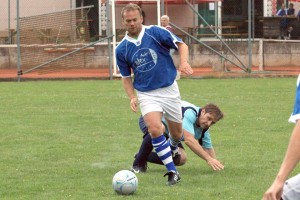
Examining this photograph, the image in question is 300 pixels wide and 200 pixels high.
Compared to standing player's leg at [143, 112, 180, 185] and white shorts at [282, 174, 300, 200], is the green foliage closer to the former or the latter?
standing player's leg at [143, 112, 180, 185]

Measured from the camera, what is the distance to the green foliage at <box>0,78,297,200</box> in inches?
331

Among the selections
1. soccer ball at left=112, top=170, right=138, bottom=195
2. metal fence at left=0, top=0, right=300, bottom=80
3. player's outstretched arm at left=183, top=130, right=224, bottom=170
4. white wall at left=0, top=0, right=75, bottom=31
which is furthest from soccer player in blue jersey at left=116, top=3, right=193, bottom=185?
white wall at left=0, top=0, right=75, bottom=31

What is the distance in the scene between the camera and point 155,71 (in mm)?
8781

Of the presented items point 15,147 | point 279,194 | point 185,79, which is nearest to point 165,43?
point 15,147

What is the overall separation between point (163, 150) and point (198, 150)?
1.59ft

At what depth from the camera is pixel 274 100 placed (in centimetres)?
1772

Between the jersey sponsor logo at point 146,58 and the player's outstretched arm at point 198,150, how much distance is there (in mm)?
770

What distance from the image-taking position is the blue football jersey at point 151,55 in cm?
878

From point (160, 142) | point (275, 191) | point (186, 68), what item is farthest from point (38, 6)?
point (275, 191)

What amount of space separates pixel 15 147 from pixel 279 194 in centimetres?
735

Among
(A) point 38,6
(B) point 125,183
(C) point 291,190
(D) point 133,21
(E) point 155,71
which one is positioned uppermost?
(A) point 38,6

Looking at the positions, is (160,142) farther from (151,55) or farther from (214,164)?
(151,55)

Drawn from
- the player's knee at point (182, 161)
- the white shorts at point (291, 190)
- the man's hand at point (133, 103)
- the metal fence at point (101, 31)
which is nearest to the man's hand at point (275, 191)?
the white shorts at point (291, 190)

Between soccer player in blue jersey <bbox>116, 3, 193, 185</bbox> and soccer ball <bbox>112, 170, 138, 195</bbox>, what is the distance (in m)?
0.64
